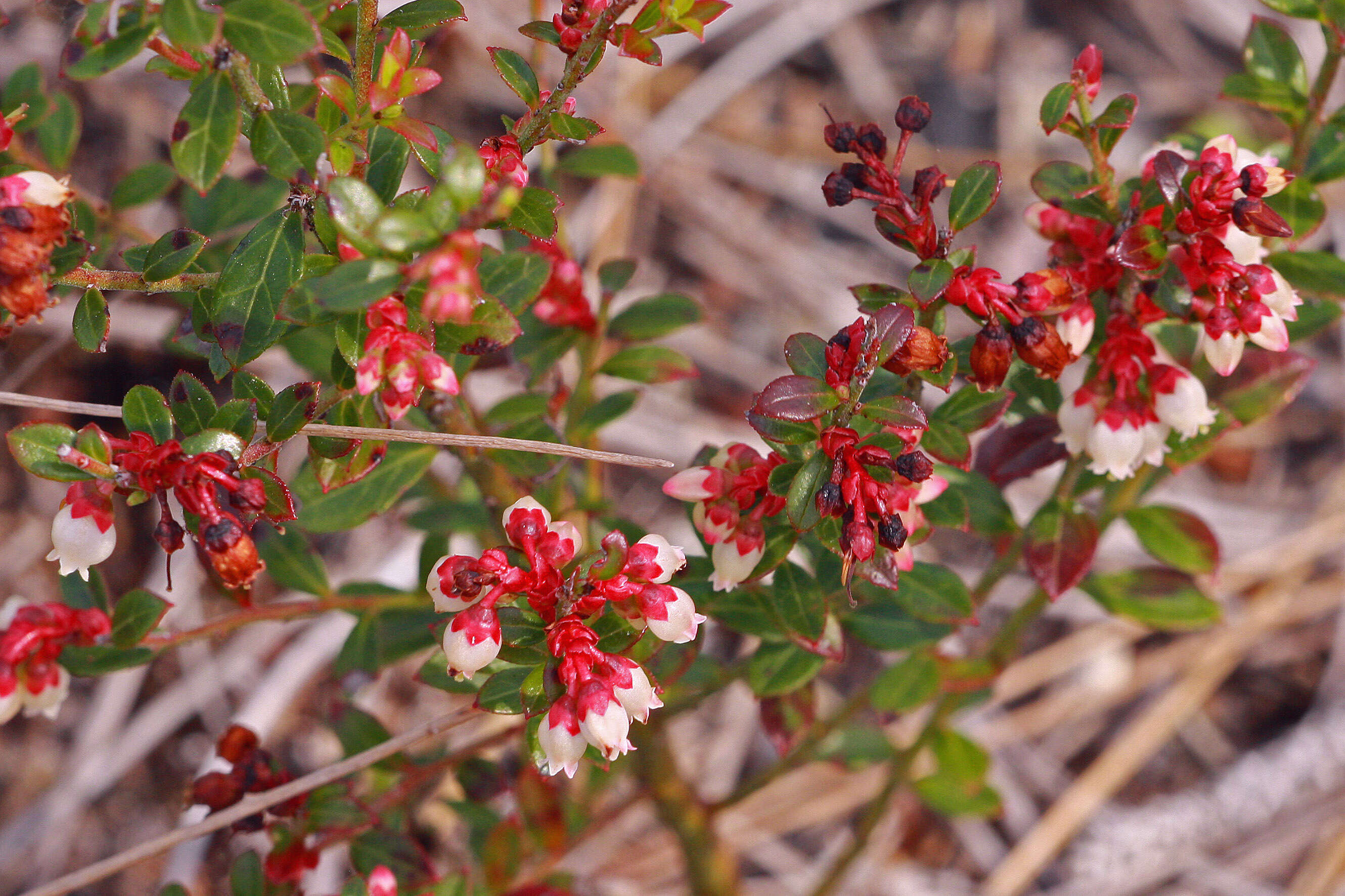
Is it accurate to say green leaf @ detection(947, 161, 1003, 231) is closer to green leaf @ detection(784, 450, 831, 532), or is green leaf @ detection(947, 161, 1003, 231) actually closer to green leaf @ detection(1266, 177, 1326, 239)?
green leaf @ detection(784, 450, 831, 532)

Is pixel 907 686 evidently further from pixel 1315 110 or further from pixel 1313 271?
pixel 1315 110

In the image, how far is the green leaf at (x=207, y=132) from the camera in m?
0.92

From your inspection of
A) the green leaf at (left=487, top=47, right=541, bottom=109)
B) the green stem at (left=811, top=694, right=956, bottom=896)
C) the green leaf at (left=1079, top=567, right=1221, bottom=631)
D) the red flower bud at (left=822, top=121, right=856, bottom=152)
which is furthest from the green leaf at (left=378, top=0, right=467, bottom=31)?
the green stem at (left=811, top=694, right=956, bottom=896)

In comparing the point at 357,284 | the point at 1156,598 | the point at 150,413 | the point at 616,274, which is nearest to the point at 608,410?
the point at 616,274

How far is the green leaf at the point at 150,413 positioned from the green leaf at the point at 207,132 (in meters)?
0.24

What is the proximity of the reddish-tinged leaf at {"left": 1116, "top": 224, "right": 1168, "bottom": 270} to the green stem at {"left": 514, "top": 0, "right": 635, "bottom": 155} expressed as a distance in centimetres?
55

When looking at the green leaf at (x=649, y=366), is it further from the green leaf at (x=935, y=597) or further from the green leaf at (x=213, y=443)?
the green leaf at (x=213, y=443)

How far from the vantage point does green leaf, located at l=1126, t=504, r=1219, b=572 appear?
164 cm

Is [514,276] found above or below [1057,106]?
below

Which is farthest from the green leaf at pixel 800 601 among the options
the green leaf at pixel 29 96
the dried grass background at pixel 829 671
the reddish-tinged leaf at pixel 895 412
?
the green leaf at pixel 29 96

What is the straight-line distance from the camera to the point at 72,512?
1.04 metres

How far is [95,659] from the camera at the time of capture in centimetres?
141

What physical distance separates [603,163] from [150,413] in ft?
3.05

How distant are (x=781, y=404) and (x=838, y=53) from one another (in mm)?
2718
